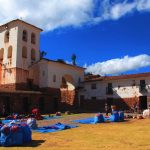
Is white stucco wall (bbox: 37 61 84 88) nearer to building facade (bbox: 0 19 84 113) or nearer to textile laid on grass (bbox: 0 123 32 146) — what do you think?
building facade (bbox: 0 19 84 113)

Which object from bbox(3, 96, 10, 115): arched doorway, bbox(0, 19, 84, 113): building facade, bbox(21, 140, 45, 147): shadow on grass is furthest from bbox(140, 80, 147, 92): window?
bbox(21, 140, 45, 147): shadow on grass

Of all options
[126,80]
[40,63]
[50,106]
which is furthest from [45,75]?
[126,80]

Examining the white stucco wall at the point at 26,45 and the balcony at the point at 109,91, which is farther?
the balcony at the point at 109,91

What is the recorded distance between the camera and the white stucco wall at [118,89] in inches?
1806

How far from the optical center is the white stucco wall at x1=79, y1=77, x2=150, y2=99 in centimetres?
4588

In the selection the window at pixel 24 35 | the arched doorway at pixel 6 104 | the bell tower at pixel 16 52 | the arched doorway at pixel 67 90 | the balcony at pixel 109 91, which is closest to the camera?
the arched doorway at pixel 6 104

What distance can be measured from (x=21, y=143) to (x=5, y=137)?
0.79m

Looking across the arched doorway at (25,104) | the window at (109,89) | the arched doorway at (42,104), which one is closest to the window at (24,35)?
the arched doorway at (42,104)

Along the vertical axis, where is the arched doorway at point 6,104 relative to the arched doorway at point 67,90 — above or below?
below

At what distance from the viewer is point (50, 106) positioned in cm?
4447

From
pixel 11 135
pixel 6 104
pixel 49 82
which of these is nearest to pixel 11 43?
pixel 49 82

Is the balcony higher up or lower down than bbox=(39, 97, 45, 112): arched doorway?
higher up

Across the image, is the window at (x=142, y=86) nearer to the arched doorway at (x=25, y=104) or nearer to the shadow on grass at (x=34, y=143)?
the arched doorway at (x=25, y=104)

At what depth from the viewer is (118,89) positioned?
4809 cm
